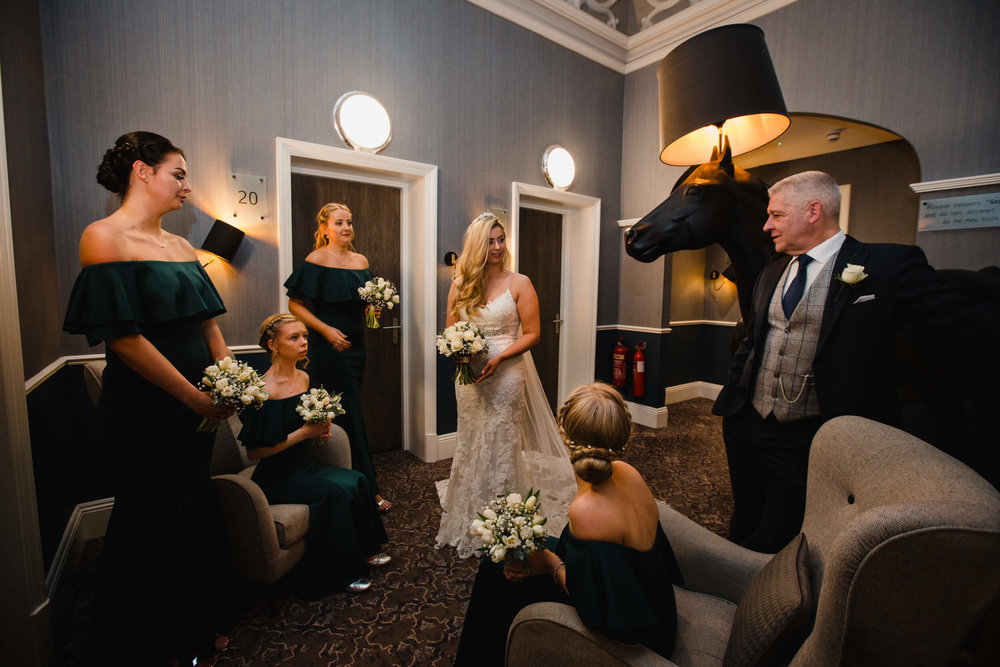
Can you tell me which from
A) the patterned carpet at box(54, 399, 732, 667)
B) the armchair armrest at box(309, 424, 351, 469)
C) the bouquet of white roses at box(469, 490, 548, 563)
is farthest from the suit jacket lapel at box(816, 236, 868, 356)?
the armchair armrest at box(309, 424, 351, 469)

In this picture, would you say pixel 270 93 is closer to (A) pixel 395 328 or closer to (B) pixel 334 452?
(A) pixel 395 328

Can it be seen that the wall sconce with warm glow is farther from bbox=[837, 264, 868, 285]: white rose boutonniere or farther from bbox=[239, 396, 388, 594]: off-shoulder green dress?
bbox=[837, 264, 868, 285]: white rose boutonniere

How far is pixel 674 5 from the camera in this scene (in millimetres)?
4457

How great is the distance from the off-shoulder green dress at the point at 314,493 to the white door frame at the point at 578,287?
3255 millimetres

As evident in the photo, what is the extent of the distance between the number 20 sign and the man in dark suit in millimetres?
2879

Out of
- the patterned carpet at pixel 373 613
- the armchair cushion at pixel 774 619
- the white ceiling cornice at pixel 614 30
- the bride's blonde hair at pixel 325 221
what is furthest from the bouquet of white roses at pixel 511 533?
the white ceiling cornice at pixel 614 30

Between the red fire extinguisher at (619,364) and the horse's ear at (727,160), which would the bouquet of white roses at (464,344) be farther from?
the red fire extinguisher at (619,364)

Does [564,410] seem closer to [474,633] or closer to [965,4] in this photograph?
[474,633]

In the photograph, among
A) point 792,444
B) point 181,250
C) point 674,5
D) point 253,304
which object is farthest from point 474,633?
point 674,5

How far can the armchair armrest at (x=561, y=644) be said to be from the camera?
996 mm

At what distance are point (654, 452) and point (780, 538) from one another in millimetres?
2471

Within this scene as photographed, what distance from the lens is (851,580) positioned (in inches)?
29.1

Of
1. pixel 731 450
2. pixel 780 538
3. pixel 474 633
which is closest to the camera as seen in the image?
pixel 474 633

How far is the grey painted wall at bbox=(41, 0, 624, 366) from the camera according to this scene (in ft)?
7.95
